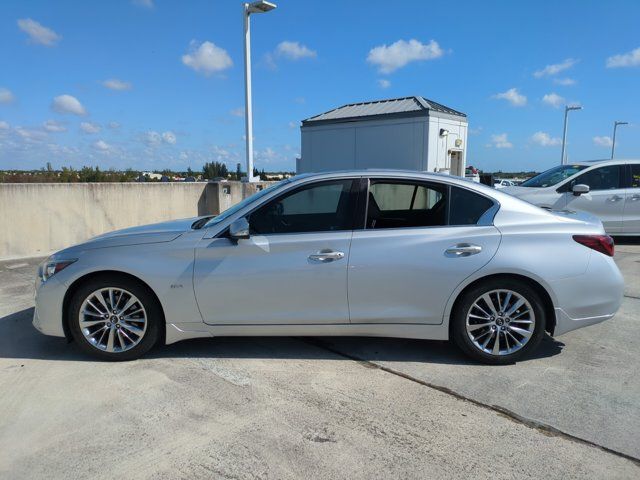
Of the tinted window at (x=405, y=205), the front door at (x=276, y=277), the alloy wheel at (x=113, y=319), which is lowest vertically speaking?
the alloy wheel at (x=113, y=319)

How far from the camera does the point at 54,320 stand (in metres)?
3.86

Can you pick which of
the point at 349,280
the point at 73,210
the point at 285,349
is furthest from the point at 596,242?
the point at 73,210

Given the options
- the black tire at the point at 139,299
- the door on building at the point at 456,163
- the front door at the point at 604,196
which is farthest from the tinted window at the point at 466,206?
the door on building at the point at 456,163

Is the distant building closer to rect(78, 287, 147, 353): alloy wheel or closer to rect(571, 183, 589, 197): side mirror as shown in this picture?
rect(571, 183, 589, 197): side mirror

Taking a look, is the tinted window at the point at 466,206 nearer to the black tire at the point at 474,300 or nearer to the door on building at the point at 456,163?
the black tire at the point at 474,300

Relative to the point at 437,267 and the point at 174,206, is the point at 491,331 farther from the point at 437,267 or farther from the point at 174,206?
the point at 174,206

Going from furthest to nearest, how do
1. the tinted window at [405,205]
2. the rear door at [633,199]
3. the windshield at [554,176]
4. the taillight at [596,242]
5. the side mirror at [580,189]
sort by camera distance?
the windshield at [554,176] → the rear door at [633,199] → the side mirror at [580,189] → the tinted window at [405,205] → the taillight at [596,242]

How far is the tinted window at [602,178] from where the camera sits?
923 cm

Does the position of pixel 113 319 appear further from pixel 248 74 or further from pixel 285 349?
pixel 248 74

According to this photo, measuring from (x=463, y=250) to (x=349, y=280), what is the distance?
3.05ft

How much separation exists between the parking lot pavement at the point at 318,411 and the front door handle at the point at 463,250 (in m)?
0.92

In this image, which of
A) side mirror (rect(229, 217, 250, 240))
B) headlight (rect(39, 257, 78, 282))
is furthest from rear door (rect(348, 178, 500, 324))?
headlight (rect(39, 257, 78, 282))

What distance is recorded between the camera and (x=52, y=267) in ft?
12.7

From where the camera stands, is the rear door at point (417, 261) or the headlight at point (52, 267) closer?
the rear door at point (417, 261)
